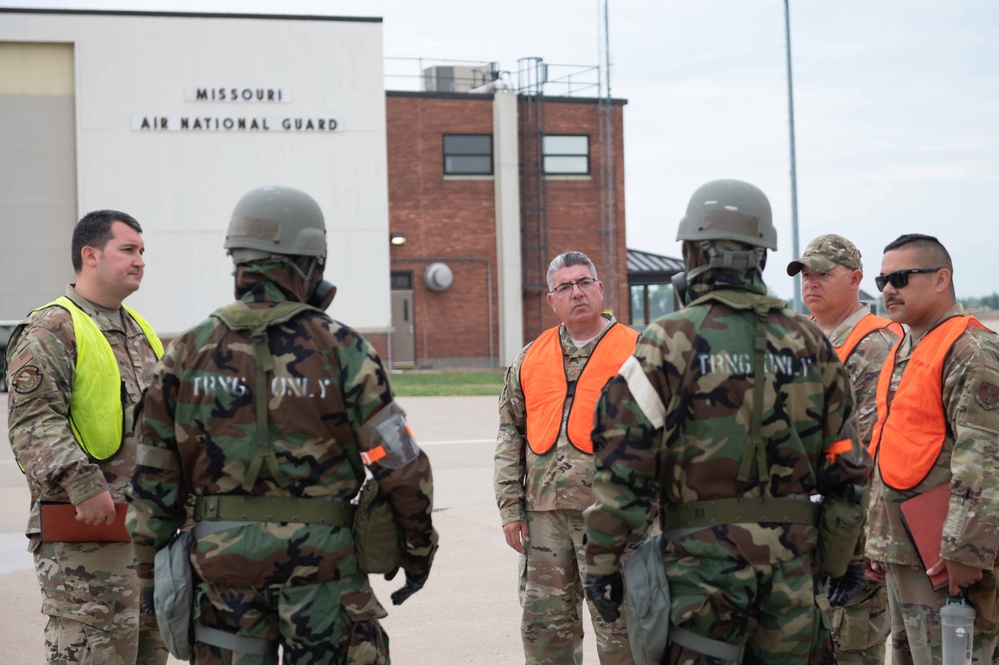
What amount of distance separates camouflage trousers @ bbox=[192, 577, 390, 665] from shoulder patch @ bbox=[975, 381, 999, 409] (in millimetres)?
2641

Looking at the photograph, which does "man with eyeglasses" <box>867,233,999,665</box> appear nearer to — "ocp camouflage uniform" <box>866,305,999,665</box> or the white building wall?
"ocp camouflage uniform" <box>866,305,999,665</box>

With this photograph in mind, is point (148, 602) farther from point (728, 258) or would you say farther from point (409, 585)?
point (728, 258)

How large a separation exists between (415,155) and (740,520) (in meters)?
33.0

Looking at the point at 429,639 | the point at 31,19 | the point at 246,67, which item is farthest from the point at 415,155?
the point at 429,639

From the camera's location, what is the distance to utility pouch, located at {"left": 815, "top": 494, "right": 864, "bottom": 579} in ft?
12.7

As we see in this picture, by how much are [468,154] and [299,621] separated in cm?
3359

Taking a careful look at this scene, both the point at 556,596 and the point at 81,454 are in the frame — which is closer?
the point at 81,454

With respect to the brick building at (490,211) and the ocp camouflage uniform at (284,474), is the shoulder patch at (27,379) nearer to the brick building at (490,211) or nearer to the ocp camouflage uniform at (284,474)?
the ocp camouflage uniform at (284,474)

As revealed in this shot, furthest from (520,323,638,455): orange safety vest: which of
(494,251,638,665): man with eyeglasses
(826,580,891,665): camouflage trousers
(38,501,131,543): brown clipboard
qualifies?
(38,501,131,543): brown clipboard

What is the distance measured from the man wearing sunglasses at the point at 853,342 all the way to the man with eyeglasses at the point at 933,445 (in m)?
0.49

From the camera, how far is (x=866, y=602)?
18.6ft

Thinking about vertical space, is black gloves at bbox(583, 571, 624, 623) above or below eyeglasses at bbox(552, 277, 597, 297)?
below

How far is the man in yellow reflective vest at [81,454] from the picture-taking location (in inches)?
190

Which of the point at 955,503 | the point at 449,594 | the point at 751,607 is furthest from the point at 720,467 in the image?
the point at 449,594
